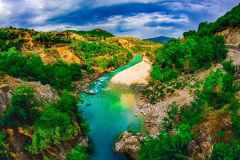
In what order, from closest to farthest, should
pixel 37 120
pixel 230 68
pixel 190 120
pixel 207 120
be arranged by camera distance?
pixel 207 120
pixel 190 120
pixel 37 120
pixel 230 68

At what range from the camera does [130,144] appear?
234 feet

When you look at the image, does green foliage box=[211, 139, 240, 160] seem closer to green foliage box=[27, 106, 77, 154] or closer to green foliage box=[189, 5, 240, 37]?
green foliage box=[27, 106, 77, 154]

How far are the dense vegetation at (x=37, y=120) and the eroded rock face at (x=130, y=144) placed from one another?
8233mm

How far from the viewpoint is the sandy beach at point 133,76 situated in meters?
124

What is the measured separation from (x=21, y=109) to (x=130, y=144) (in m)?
19.5

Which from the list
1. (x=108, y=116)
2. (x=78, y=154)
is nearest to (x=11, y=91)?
(x=78, y=154)

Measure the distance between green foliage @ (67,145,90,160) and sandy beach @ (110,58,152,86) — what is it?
5351 cm

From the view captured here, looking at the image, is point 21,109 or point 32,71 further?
point 32,71

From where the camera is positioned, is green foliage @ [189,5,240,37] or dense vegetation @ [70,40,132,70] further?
dense vegetation @ [70,40,132,70]

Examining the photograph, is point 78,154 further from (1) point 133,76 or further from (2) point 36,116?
(1) point 133,76

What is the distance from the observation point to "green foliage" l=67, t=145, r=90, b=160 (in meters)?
66.3

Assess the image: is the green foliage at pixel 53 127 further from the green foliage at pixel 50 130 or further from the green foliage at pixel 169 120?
the green foliage at pixel 169 120

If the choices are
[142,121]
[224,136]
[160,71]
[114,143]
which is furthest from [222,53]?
[224,136]

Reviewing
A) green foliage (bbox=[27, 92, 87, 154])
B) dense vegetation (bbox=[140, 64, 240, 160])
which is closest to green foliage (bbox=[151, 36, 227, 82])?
dense vegetation (bbox=[140, 64, 240, 160])
